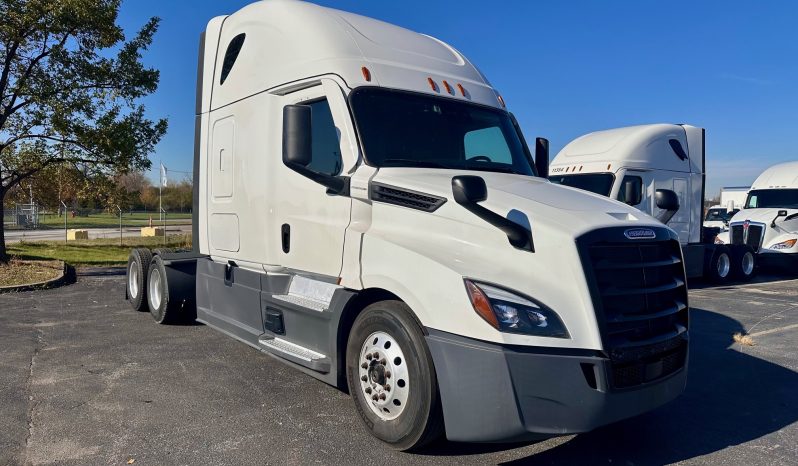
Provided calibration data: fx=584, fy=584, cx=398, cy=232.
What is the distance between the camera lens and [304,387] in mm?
5457

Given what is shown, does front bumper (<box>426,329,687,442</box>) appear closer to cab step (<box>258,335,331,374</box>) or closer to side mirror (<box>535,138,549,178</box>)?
cab step (<box>258,335,331,374</box>)

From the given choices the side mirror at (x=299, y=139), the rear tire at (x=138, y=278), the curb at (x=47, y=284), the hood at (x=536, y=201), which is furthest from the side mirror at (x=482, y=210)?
the curb at (x=47, y=284)

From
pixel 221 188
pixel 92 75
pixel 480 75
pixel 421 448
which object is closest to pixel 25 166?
pixel 92 75

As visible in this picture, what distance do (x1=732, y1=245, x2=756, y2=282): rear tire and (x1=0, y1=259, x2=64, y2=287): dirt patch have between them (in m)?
15.9

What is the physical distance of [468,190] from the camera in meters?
3.66

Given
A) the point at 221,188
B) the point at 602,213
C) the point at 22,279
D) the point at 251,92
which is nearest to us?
the point at 602,213

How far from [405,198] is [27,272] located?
11.6 meters

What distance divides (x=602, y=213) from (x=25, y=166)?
1373cm

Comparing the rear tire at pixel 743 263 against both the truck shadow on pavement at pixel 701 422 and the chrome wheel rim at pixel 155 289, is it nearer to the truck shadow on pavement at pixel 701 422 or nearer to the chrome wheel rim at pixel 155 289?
the truck shadow on pavement at pixel 701 422

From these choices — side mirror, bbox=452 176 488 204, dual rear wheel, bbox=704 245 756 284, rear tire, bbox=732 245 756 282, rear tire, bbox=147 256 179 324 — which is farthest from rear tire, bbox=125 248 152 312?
rear tire, bbox=732 245 756 282

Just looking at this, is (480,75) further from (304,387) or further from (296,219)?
(304,387)

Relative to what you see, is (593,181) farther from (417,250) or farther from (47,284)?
(47,284)

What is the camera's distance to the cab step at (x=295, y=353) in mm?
4527

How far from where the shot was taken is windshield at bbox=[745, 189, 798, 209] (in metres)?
16.9
